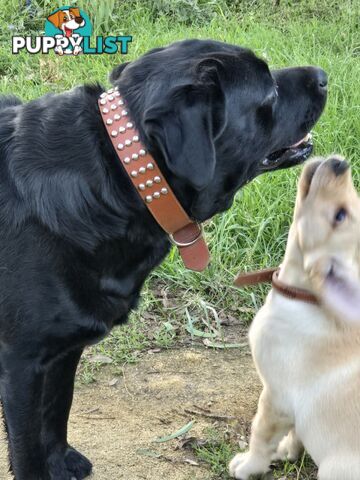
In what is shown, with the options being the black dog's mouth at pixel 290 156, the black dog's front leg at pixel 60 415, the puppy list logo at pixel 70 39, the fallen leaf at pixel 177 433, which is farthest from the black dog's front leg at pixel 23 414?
the puppy list logo at pixel 70 39

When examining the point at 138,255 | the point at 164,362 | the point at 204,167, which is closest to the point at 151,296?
the point at 164,362

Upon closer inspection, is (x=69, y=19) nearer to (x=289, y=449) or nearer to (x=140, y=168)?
(x=140, y=168)

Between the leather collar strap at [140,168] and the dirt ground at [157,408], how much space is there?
96 cm

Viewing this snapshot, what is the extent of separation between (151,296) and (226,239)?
471 mm

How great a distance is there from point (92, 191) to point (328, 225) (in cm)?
72

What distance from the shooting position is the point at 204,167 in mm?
1924

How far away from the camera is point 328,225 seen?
7.22ft

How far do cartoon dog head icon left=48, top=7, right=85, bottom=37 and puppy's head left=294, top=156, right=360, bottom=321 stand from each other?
3.24 m

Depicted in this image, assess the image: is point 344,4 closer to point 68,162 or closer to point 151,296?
point 151,296

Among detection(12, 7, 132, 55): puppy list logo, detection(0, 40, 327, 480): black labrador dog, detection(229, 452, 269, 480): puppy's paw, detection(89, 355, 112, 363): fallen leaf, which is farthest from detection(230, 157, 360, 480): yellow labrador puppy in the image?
detection(12, 7, 132, 55): puppy list logo

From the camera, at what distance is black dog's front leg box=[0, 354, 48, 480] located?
6.99 ft

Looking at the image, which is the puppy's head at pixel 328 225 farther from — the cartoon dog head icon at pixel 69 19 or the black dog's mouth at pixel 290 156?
the cartoon dog head icon at pixel 69 19

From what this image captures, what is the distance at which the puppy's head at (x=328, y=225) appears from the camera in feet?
7.03

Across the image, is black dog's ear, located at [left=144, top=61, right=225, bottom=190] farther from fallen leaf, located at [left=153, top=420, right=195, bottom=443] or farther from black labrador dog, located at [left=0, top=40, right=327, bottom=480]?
fallen leaf, located at [left=153, top=420, right=195, bottom=443]
